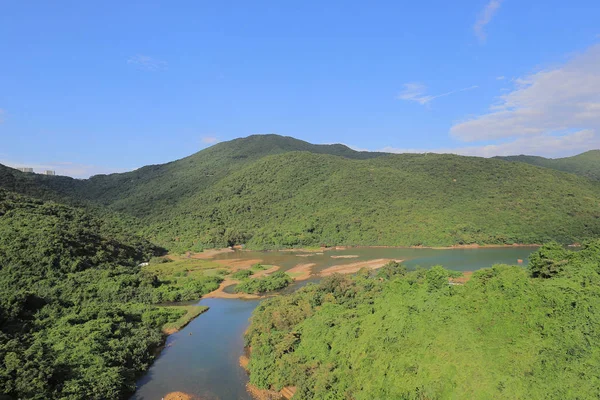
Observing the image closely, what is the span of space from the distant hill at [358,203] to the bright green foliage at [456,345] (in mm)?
58246

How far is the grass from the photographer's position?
34.2 meters

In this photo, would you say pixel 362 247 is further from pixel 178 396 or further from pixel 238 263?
pixel 178 396

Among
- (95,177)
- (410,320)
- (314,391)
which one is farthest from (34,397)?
(95,177)

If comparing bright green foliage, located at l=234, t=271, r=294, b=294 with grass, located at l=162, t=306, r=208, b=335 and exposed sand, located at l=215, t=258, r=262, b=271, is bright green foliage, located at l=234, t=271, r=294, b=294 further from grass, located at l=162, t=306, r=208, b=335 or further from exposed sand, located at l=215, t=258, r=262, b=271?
exposed sand, located at l=215, t=258, r=262, b=271

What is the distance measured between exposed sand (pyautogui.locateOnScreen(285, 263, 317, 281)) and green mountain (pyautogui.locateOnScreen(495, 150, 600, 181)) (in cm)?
13584

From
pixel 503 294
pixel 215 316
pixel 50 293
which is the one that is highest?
pixel 503 294

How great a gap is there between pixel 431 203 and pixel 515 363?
82.6 m

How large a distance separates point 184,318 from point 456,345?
91.9 feet

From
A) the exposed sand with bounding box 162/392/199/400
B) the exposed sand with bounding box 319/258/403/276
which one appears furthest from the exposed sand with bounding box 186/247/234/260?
the exposed sand with bounding box 162/392/199/400

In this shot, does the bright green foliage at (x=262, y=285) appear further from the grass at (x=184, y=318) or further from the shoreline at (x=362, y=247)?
the shoreline at (x=362, y=247)

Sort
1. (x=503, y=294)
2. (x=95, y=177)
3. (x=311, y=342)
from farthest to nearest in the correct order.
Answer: (x=95, y=177)
(x=311, y=342)
(x=503, y=294)

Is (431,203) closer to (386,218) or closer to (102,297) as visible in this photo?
(386,218)

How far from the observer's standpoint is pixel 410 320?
19078 millimetres

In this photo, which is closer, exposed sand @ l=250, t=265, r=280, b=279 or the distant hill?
exposed sand @ l=250, t=265, r=280, b=279
